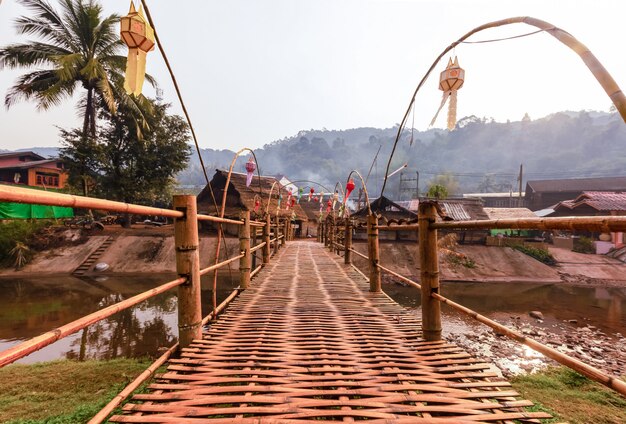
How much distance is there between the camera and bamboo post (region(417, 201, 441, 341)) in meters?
2.22

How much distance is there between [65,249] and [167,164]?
7.41m

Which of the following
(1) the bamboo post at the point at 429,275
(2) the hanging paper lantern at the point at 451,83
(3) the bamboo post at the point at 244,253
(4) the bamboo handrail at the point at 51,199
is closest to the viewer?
(4) the bamboo handrail at the point at 51,199

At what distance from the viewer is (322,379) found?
61.0 inches

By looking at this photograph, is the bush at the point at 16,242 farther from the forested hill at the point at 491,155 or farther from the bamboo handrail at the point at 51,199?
the forested hill at the point at 491,155

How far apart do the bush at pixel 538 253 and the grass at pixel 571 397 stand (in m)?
14.9

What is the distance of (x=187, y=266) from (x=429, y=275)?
1844 mm

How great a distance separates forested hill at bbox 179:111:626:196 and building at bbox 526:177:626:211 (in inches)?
1060

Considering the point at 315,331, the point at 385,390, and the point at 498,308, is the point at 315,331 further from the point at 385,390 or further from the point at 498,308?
the point at 498,308

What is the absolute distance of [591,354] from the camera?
753cm

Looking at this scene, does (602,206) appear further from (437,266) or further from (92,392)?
(92,392)

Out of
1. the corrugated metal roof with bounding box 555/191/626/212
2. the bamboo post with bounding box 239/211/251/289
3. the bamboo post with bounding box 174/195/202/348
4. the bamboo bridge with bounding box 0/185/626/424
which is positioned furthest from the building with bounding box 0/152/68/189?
the corrugated metal roof with bounding box 555/191/626/212

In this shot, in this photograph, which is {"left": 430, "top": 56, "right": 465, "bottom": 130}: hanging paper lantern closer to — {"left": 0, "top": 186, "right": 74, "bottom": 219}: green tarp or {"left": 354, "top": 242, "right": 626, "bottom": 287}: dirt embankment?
{"left": 354, "top": 242, "right": 626, "bottom": 287}: dirt embankment

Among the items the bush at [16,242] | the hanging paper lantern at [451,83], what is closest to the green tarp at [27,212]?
the bush at [16,242]

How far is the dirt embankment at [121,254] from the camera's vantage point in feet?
47.4
